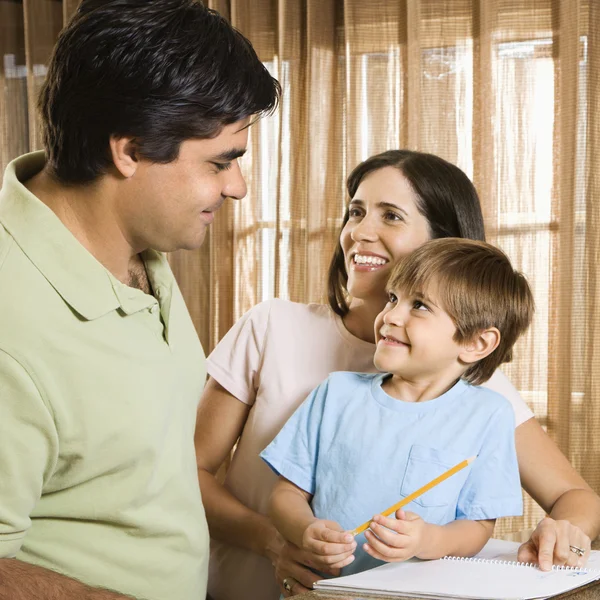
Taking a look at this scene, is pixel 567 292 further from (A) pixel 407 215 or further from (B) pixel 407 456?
(B) pixel 407 456

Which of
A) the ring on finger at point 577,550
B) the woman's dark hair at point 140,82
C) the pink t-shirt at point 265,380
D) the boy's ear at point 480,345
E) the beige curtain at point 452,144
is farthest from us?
the beige curtain at point 452,144

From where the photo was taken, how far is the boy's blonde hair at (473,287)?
1.34m

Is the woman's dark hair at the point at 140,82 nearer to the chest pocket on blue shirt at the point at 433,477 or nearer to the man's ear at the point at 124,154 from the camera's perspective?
the man's ear at the point at 124,154

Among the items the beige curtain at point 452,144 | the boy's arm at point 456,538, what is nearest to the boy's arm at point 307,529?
the boy's arm at point 456,538

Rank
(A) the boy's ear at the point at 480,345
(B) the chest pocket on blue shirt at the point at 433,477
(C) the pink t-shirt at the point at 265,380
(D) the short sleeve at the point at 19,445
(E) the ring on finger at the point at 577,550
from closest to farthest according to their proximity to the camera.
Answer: (D) the short sleeve at the point at 19,445
(E) the ring on finger at the point at 577,550
(B) the chest pocket on blue shirt at the point at 433,477
(A) the boy's ear at the point at 480,345
(C) the pink t-shirt at the point at 265,380

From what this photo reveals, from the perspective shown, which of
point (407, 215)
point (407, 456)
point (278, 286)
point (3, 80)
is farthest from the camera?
point (3, 80)

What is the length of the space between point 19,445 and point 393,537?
0.50 metres

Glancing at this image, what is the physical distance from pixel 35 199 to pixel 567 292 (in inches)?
81.9

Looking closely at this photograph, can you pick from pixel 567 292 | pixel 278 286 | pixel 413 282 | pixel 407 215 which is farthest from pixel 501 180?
pixel 413 282

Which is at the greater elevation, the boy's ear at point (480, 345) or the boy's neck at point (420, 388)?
the boy's ear at point (480, 345)

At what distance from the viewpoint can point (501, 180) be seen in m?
2.83

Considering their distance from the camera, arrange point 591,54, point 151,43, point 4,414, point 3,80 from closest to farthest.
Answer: point 4,414
point 151,43
point 591,54
point 3,80

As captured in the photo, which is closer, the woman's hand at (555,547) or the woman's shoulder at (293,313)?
the woman's hand at (555,547)

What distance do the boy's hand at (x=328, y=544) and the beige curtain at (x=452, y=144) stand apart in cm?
178
